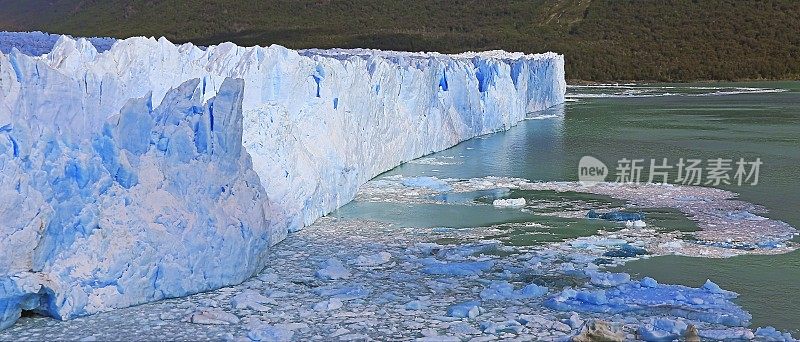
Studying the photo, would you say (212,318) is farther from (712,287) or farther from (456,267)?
(712,287)

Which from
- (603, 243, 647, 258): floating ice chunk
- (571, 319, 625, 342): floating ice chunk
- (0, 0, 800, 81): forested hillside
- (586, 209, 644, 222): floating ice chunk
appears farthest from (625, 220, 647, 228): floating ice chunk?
(0, 0, 800, 81): forested hillside

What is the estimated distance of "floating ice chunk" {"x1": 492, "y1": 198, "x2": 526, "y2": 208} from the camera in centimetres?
775

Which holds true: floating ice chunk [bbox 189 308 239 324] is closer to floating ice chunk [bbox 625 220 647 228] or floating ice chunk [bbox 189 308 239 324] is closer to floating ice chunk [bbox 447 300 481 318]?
floating ice chunk [bbox 447 300 481 318]

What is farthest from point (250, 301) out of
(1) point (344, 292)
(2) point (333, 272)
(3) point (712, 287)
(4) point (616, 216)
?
(4) point (616, 216)

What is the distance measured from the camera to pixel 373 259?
5.66 metres

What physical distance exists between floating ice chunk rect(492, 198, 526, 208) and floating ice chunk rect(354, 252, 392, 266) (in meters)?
2.21

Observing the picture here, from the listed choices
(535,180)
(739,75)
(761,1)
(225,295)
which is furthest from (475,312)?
(761,1)

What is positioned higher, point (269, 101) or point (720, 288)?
point (269, 101)

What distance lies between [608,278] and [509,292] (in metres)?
0.67

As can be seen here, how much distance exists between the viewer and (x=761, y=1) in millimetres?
47969

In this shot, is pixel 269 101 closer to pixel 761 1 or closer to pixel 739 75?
pixel 739 75

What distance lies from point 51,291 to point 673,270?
3561 millimetres

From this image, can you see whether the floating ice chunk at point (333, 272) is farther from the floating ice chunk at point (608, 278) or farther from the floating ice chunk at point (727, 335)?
the floating ice chunk at point (727, 335)

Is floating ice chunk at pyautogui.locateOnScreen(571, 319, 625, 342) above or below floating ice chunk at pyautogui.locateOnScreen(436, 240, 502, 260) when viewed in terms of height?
Answer: above
